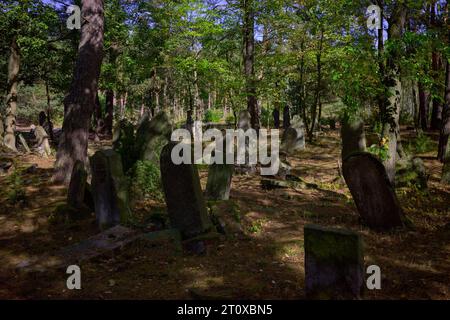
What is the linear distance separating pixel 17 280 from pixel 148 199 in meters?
4.52

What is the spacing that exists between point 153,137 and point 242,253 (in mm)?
5694

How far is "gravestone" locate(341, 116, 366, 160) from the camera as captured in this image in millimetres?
12203

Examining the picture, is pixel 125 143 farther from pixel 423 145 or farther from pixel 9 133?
pixel 423 145

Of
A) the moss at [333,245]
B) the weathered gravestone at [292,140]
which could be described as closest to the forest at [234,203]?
the moss at [333,245]

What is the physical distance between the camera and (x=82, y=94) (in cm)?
1049

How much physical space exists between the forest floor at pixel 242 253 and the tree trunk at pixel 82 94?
35.5 inches

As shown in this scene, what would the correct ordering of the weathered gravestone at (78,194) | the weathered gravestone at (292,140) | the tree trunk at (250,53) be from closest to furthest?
the weathered gravestone at (78,194) < the tree trunk at (250,53) < the weathered gravestone at (292,140)

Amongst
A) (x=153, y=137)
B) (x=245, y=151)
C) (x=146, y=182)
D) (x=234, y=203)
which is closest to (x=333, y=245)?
(x=234, y=203)

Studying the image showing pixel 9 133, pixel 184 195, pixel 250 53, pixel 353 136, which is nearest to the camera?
pixel 184 195

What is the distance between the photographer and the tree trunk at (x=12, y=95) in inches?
725

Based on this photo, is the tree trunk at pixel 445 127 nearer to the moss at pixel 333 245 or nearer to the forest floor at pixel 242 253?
the forest floor at pixel 242 253

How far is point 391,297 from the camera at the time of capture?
4926 mm

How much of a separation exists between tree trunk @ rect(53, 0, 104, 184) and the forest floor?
0.90 metres
